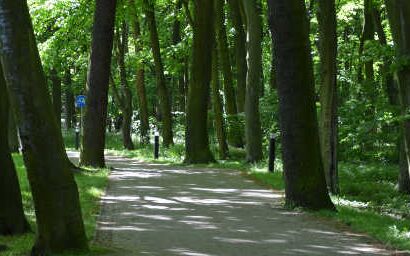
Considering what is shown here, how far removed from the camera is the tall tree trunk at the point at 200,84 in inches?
832

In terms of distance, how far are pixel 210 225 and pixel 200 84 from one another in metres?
12.0

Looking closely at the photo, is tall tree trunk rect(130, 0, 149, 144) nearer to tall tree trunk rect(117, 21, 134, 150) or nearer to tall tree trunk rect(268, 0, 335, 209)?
tall tree trunk rect(117, 21, 134, 150)

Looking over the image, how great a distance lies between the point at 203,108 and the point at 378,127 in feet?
20.3

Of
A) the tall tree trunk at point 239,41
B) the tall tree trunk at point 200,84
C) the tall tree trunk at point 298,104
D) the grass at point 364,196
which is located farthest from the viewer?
the tall tree trunk at point 239,41

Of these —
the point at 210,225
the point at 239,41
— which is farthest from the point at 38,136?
the point at 239,41

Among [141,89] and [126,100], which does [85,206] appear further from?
[141,89]

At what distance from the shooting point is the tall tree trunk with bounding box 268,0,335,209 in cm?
1094

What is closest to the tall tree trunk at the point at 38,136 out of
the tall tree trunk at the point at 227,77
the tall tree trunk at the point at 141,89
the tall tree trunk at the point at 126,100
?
the tall tree trunk at the point at 227,77

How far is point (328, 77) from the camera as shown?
12859 mm

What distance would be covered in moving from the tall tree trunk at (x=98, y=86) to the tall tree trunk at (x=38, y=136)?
1190 cm

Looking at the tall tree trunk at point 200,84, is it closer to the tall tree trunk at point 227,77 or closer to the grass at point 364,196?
the grass at point 364,196

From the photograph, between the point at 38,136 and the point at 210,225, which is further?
the point at 210,225

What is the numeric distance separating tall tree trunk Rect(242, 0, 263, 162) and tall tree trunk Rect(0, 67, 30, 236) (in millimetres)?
12682

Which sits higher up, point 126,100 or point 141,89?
point 141,89
